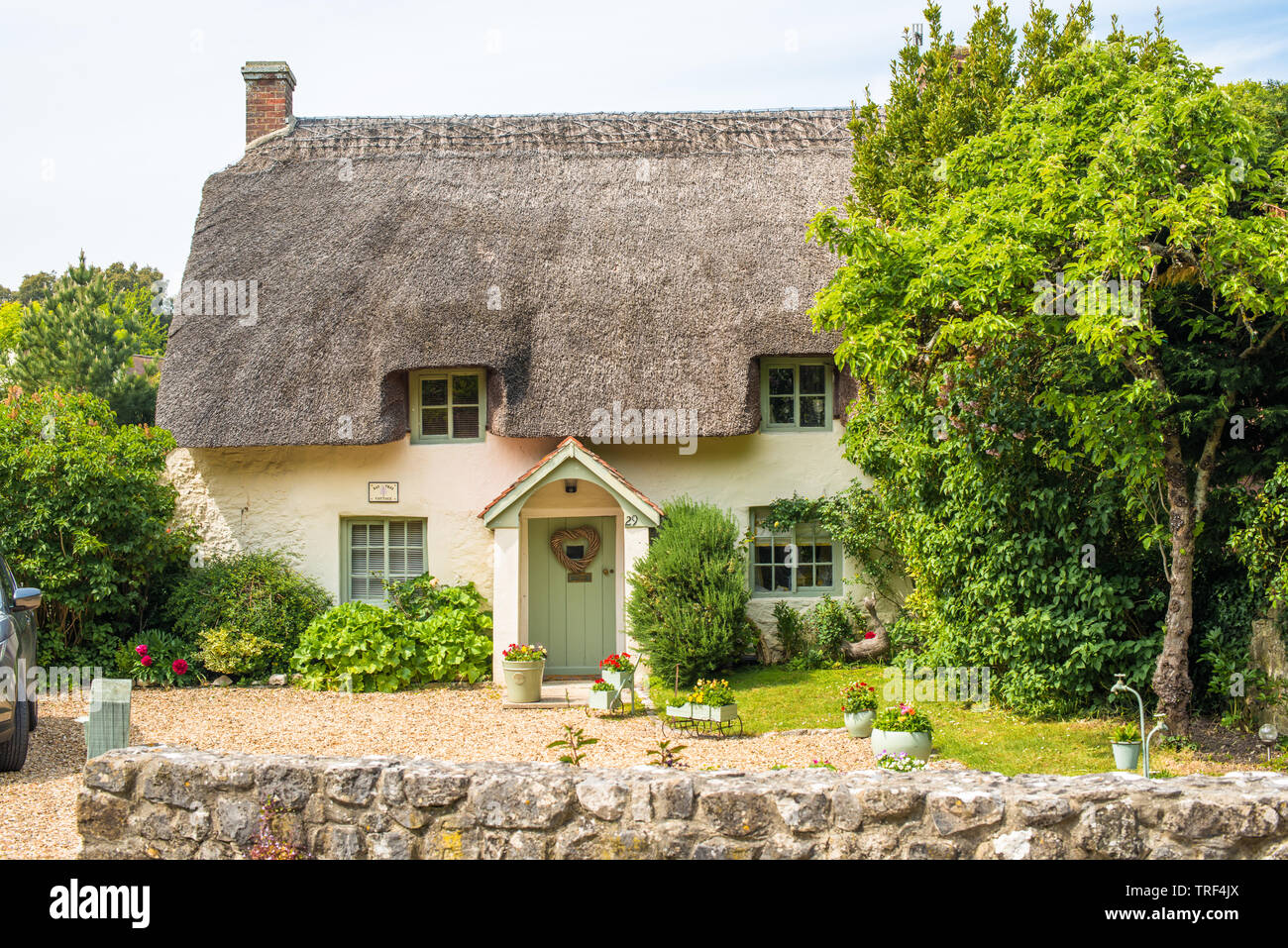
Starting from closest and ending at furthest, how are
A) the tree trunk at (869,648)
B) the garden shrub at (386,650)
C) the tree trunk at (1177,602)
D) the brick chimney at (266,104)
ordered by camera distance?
the tree trunk at (1177,602), the garden shrub at (386,650), the tree trunk at (869,648), the brick chimney at (266,104)

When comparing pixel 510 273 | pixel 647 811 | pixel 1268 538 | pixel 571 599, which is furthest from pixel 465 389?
pixel 647 811

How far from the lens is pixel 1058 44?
11.5 metres

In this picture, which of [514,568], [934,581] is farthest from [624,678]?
[934,581]

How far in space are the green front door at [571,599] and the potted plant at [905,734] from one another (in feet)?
16.2

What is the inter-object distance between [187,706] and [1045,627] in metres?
8.29

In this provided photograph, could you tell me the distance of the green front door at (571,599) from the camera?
41.3 ft

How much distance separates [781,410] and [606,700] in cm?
453

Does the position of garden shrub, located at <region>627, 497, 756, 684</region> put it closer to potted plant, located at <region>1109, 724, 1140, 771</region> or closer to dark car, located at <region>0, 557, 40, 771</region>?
potted plant, located at <region>1109, 724, 1140, 771</region>

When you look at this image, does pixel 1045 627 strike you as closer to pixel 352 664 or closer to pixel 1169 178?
pixel 1169 178

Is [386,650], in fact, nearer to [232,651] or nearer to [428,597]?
[428,597]

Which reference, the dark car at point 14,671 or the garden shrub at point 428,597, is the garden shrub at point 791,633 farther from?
the dark car at point 14,671

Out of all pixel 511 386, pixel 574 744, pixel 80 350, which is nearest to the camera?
pixel 574 744

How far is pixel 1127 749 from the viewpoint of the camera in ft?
24.6

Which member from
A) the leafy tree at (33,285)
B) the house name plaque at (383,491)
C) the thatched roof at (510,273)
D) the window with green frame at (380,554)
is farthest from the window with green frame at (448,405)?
the leafy tree at (33,285)
